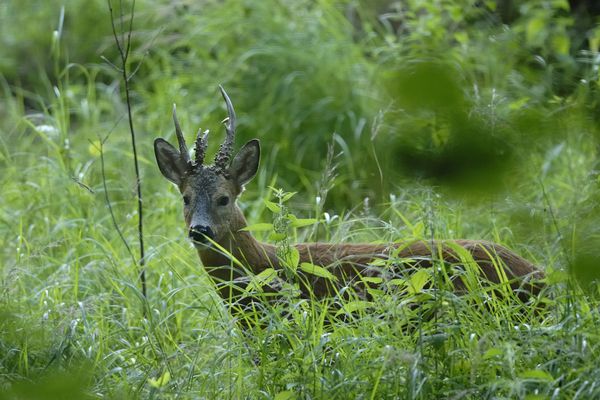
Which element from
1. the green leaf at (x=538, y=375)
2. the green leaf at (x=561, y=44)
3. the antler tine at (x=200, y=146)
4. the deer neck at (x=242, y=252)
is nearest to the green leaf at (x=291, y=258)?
the green leaf at (x=538, y=375)

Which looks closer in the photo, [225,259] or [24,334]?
[24,334]

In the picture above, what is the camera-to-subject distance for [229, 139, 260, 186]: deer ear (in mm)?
5152

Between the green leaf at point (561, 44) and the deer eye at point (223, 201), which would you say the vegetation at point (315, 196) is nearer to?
the green leaf at point (561, 44)

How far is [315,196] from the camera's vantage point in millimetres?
6160

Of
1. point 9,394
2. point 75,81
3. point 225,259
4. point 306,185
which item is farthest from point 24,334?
point 75,81

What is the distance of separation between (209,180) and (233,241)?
34 centimetres

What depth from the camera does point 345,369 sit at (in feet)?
11.2

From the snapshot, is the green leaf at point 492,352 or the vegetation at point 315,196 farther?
the green leaf at point 492,352

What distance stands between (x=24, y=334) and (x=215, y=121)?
15.8 feet

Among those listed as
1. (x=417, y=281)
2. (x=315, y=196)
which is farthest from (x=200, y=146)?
(x=417, y=281)

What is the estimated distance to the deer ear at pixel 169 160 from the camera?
16.7ft

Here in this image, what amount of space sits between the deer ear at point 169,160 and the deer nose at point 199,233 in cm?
Result: 42

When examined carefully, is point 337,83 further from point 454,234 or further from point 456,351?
point 456,351

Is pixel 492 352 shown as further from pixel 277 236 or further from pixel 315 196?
pixel 315 196
